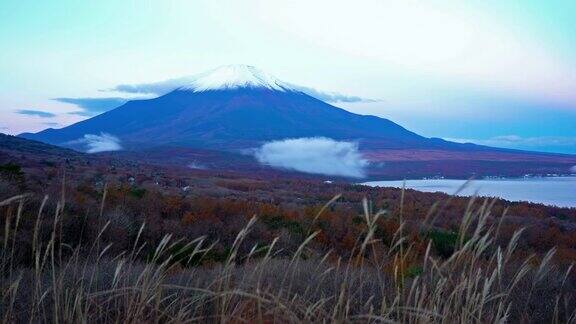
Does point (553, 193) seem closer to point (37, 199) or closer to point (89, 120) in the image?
point (37, 199)

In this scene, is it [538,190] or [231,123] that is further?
[231,123]

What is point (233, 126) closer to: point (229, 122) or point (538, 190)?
point (229, 122)

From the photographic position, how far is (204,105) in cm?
12731

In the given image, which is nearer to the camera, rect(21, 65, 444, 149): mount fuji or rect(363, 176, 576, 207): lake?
rect(363, 176, 576, 207): lake

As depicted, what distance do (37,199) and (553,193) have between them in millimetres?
28741

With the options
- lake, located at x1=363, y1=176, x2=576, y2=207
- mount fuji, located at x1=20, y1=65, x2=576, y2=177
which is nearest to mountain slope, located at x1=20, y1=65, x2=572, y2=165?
mount fuji, located at x1=20, y1=65, x2=576, y2=177

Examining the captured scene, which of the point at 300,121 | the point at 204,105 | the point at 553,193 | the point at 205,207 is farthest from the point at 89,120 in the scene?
the point at 205,207

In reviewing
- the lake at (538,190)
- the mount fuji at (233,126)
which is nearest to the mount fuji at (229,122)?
the mount fuji at (233,126)

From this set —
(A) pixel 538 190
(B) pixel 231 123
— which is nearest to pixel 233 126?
(B) pixel 231 123

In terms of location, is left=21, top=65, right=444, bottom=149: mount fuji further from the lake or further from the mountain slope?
the lake

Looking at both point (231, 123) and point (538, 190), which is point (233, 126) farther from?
point (538, 190)

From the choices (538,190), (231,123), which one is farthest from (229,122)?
(538,190)

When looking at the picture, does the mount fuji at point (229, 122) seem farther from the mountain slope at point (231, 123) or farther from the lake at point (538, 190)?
the lake at point (538, 190)

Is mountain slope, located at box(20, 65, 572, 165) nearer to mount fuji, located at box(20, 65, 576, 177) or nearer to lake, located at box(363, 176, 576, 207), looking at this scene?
mount fuji, located at box(20, 65, 576, 177)
